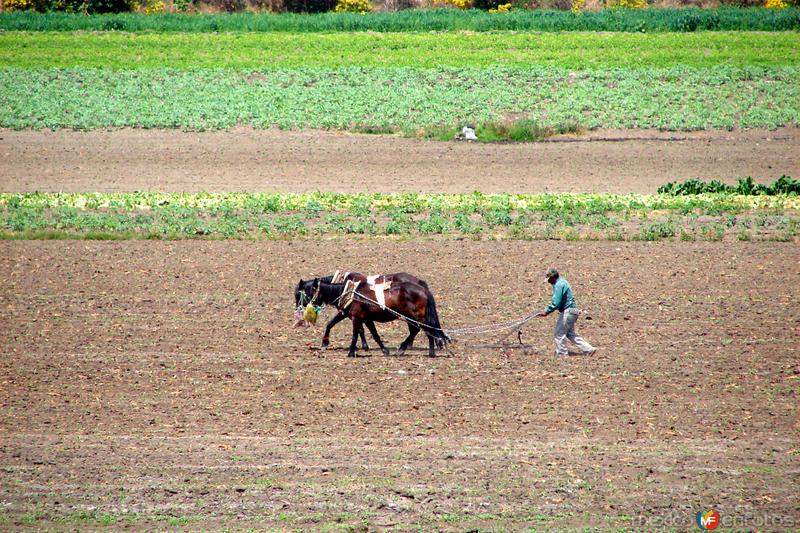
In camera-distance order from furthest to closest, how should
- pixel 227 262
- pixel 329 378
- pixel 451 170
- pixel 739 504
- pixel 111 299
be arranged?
pixel 451 170 → pixel 227 262 → pixel 111 299 → pixel 329 378 → pixel 739 504

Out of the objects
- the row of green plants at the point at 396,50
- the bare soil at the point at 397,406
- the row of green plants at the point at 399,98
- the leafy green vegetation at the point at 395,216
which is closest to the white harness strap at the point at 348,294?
the bare soil at the point at 397,406

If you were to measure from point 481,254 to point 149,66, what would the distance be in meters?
30.3

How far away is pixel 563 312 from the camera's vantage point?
14.8 m

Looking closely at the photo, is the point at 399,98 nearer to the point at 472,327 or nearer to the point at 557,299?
the point at 472,327

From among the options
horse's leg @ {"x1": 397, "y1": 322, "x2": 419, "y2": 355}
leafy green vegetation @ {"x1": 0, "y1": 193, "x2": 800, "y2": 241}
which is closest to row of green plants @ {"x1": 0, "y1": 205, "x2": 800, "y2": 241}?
leafy green vegetation @ {"x1": 0, "y1": 193, "x2": 800, "y2": 241}

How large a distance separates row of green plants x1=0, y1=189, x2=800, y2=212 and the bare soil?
5872 mm

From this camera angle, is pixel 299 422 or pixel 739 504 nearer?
pixel 739 504

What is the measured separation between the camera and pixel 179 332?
16.6 meters

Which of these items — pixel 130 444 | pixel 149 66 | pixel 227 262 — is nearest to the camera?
pixel 130 444

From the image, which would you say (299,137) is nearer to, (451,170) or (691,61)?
(451,170)

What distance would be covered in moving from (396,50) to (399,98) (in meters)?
9.79

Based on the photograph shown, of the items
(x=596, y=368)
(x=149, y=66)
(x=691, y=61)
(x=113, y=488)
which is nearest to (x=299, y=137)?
(x=149, y=66)

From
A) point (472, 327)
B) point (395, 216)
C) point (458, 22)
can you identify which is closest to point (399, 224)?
point (395, 216)

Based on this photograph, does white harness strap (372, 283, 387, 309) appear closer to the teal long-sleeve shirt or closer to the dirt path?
the teal long-sleeve shirt
